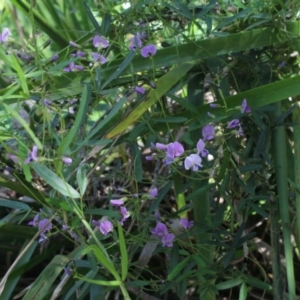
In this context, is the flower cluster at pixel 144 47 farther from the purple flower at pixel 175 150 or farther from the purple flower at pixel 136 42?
the purple flower at pixel 175 150

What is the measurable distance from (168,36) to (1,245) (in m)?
0.43

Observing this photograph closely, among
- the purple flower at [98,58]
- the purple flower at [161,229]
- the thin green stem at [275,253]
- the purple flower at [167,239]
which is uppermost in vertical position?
the purple flower at [98,58]

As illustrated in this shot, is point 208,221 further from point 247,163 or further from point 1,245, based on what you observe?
point 1,245

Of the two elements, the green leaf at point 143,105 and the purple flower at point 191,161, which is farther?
the green leaf at point 143,105

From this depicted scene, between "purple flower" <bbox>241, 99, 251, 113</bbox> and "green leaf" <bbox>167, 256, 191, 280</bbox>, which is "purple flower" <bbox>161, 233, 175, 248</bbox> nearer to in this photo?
"green leaf" <bbox>167, 256, 191, 280</bbox>

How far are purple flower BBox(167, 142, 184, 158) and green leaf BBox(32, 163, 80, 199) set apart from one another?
0.40 feet

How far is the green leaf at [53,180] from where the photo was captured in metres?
0.52

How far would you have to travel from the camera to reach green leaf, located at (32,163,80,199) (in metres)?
0.52

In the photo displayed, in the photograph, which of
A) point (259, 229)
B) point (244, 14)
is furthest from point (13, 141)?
point (259, 229)

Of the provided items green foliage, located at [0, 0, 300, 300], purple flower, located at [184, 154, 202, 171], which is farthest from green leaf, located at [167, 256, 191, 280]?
purple flower, located at [184, 154, 202, 171]

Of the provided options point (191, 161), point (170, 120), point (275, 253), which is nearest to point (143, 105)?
point (170, 120)

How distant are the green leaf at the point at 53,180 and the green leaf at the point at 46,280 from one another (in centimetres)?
25

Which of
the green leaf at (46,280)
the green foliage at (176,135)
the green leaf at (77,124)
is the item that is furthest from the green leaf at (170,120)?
the green leaf at (46,280)

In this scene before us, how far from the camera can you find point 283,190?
27.8 inches
